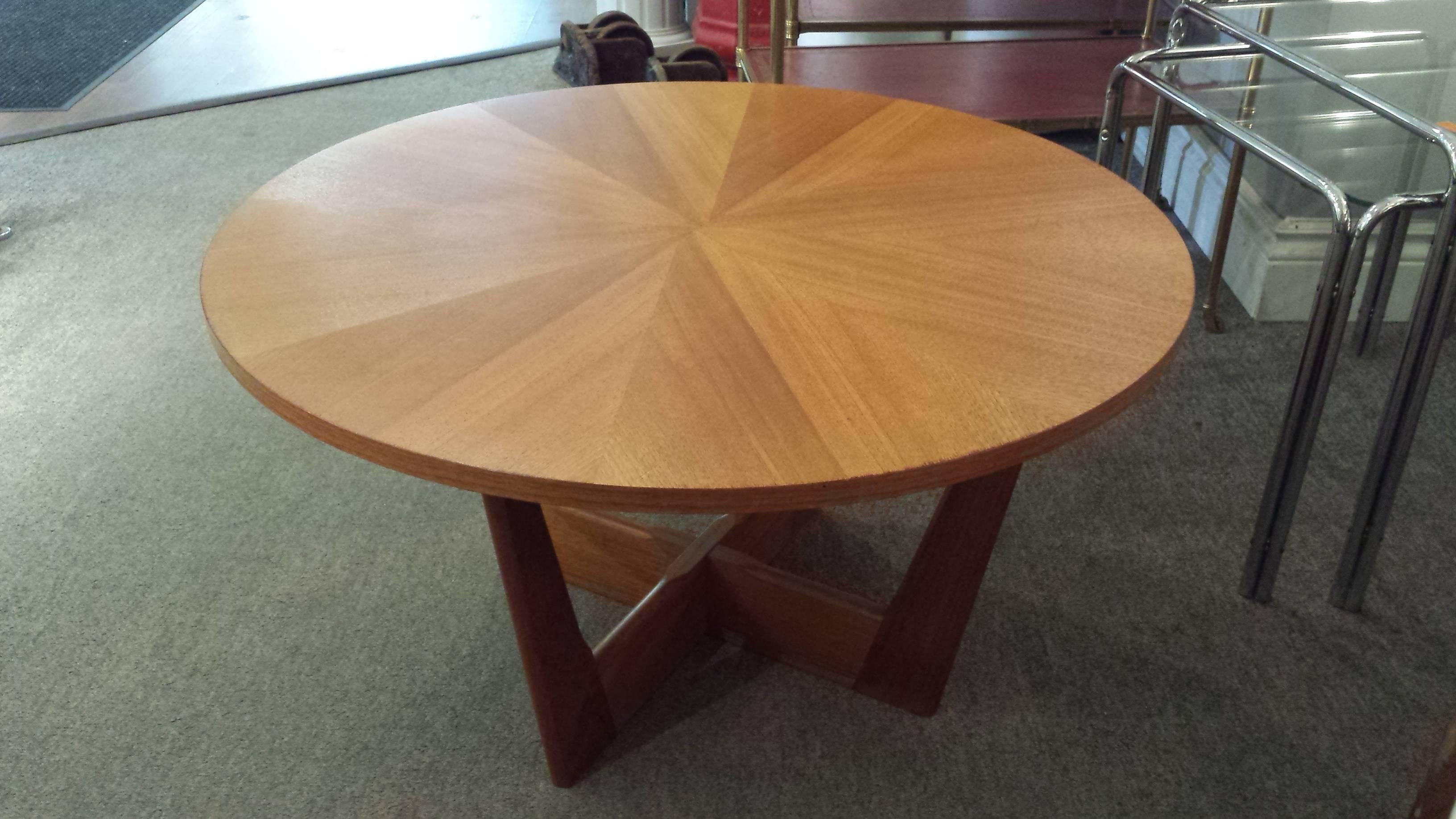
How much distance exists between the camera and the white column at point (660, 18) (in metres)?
3.48

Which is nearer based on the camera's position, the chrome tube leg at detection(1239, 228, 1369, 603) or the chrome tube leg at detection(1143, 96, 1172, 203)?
the chrome tube leg at detection(1239, 228, 1369, 603)

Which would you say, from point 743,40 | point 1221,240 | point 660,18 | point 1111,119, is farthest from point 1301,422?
point 660,18

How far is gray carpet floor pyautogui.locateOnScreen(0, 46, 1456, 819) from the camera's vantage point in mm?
1236

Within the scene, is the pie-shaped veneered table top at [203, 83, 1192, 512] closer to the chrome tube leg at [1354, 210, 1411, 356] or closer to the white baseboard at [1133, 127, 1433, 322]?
the chrome tube leg at [1354, 210, 1411, 356]

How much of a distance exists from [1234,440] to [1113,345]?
95 centimetres

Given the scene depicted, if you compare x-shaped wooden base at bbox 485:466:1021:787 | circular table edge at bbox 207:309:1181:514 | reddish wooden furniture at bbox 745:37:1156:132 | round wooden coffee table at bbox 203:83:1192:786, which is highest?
round wooden coffee table at bbox 203:83:1192:786

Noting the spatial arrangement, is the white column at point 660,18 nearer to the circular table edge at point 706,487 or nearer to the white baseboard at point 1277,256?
the white baseboard at point 1277,256

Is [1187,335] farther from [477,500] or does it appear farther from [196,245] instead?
[196,245]

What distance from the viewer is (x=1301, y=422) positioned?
131cm

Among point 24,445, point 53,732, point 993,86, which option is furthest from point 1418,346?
point 24,445

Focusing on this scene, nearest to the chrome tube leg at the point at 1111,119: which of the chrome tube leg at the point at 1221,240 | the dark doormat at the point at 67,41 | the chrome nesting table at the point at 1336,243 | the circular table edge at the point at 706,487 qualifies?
the chrome nesting table at the point at 1336,243

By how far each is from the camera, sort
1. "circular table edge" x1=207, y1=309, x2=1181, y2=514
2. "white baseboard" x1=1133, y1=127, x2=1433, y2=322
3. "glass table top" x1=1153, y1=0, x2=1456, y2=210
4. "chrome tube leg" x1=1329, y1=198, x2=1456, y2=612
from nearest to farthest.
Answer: "circular table edge" x1=207, y1=309, x2=1181, y2=514
"chrome tube leg" x1=1329, y1=198, x2=1456, y2=612
"glass table top" x1=1153, y1=0, x2=1456, y2=210
"white baseboard" x1=1133, y1=127, x2=1433, y2=322

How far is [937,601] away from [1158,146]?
2.77 feet

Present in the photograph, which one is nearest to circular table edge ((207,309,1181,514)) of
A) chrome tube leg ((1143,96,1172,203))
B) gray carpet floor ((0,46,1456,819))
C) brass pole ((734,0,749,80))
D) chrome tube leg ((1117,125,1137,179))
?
gray carpet floor ((0,46,1456,819))
